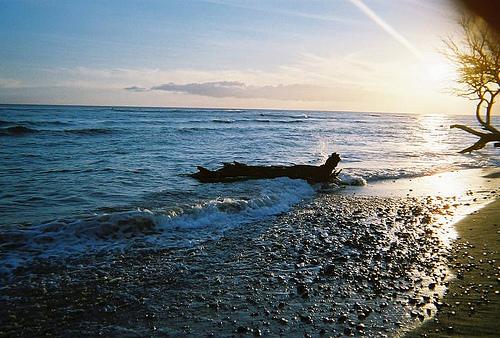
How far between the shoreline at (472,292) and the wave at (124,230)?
16.5 ft

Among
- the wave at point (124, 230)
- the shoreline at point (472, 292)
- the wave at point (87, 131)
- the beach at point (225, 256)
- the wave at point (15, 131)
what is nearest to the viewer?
the shoreline at point (472, 292)

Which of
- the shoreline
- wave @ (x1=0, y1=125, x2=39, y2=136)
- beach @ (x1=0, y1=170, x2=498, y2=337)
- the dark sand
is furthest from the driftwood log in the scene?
wave @ (x1=0, y1=125, x2=39, y2=136)

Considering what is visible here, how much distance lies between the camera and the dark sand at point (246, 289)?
475 cm

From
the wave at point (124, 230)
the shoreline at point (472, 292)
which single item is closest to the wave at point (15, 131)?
the wave at point (124, 230)

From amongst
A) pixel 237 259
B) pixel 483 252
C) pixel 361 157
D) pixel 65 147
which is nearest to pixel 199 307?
pixel 237 259

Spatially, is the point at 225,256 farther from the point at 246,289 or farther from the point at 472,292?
the point at 472,292

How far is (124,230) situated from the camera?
29.4 ft

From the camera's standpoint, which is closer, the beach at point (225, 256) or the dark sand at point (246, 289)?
the dark sand at point (246, 289)

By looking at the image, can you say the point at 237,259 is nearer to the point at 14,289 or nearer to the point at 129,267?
the point at 129,267

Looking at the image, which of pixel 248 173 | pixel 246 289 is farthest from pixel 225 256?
pixel 248 173

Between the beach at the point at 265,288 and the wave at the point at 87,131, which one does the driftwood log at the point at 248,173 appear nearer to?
the beach at the point at 265,288

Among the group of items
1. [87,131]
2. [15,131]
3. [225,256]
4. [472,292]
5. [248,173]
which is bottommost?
[225,256]

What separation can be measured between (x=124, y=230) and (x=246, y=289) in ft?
14.0

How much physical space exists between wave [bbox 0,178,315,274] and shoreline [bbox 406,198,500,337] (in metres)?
5.02
